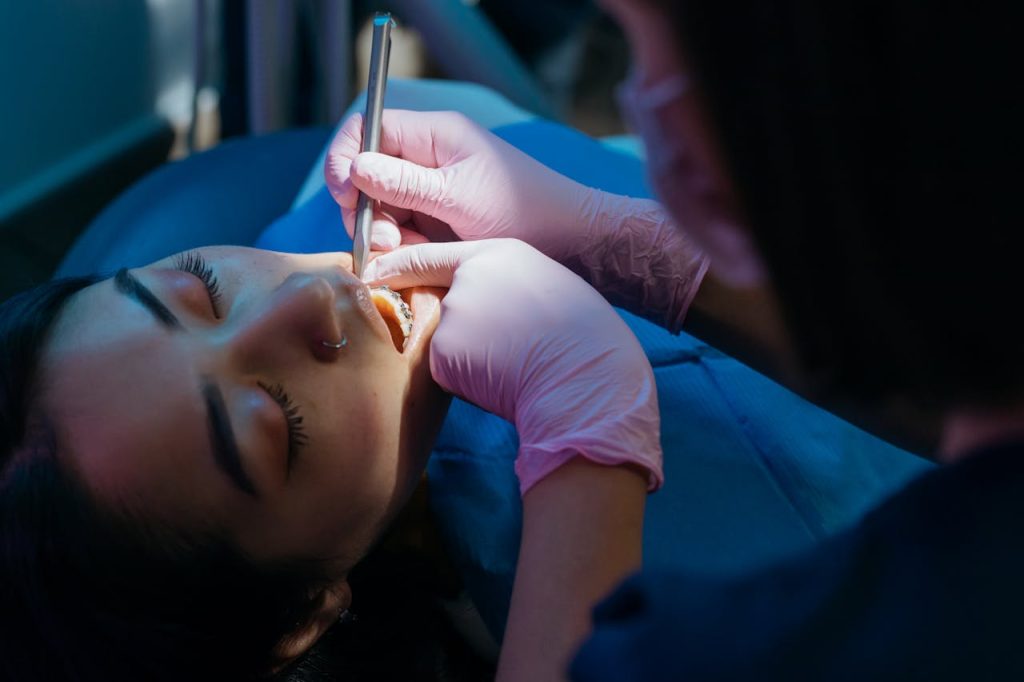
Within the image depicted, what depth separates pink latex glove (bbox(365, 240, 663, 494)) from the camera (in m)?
0.81

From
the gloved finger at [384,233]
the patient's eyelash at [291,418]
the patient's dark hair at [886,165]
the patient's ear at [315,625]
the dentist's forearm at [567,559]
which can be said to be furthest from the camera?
the gloved finger at [384,233]

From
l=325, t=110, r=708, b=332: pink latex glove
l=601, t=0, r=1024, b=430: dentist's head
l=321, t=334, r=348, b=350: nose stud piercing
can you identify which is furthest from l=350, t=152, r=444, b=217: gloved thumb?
l=601, t=0, r=1024, b=430: dentist's head

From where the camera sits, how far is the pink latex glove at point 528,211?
40.9 inches

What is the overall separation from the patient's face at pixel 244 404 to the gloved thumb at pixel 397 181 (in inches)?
5.4

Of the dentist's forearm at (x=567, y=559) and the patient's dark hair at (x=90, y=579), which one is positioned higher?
the dentist's forearm at (x=567, y=559)

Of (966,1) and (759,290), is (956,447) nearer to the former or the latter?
(966,1)

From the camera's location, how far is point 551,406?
0.84m

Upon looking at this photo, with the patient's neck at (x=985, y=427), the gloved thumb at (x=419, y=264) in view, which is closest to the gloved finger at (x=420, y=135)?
the gloved thumb at (x=419, y=264)

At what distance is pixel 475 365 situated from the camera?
35.2 inches

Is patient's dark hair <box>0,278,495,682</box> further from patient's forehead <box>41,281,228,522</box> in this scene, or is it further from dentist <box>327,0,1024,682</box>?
dentist <box>327,0,1024,682</box>

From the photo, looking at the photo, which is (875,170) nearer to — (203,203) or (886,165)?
(886,165)

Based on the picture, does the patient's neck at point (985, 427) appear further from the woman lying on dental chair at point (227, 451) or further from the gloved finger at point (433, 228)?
the gloved finger at point (433, 228)

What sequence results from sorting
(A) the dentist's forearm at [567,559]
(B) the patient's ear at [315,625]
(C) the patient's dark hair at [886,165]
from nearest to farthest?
(C) the patient's dark hair at [886,165] → (A) the dentist's forearm at [567,559] → (B) the patient's ear at [315,625]

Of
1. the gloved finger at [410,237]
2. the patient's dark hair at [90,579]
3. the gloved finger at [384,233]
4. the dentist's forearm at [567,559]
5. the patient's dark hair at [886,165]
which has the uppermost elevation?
the patient's dark hair at [886,165]
